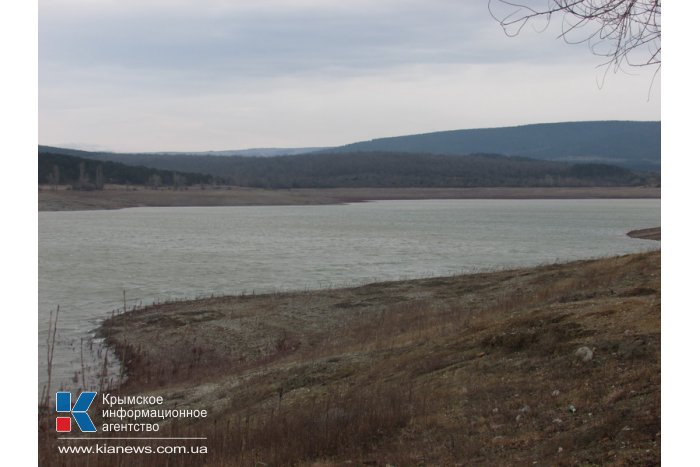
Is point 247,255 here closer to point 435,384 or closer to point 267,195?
point 435,384

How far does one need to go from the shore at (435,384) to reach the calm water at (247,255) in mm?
3765

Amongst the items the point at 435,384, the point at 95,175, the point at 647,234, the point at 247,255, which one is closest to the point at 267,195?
the point at 95,175

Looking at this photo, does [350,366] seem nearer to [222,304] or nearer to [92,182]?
[222,304]

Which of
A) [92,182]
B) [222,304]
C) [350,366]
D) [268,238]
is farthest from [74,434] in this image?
[92,182]

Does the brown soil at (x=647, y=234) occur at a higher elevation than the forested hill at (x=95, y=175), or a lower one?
lower

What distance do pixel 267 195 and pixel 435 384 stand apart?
126840mm

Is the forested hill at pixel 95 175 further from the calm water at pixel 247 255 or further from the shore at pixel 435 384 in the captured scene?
the shore at pixel 435 384

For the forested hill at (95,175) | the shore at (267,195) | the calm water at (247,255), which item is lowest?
the calm water at (247,255)

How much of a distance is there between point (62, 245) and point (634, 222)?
61.1 m

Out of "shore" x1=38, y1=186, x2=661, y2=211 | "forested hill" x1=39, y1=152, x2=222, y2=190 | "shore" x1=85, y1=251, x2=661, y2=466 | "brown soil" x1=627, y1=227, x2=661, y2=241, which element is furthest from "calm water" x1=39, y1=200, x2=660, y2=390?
"forested hill" x1=39, y1=152, x2=222, y2=190

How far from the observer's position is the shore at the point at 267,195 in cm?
11112

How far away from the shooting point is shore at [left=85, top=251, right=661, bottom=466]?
731 centimetres

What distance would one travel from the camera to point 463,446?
7.39 metres

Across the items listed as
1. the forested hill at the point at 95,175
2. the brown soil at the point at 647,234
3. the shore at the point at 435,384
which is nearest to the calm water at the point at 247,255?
the brown soil at the point at 647,234
